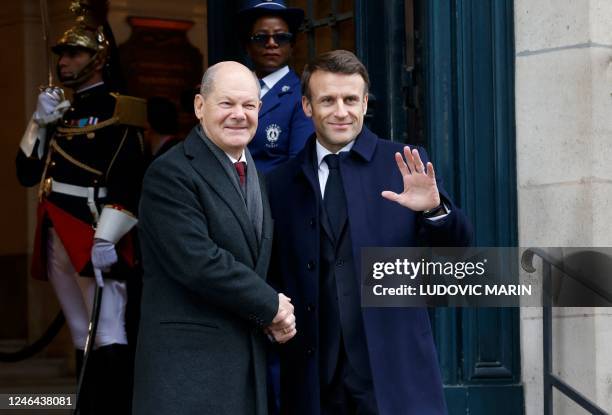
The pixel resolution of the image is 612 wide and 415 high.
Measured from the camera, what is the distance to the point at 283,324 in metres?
5.50

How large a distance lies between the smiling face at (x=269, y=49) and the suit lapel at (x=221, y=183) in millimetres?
1352

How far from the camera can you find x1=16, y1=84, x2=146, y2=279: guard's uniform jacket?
326 inches

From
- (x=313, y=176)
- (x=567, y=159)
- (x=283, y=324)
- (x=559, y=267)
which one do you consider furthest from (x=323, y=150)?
A: (x=567, y=159)

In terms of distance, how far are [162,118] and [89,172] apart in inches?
21.8

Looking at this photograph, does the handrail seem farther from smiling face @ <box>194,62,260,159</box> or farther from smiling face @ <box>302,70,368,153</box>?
smiling face @ <box>194,62,260,159</box>

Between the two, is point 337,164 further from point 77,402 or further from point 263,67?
point 77,402

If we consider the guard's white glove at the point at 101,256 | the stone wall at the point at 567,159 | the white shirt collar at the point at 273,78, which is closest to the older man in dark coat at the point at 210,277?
the white shirt collar at the point at 273,78

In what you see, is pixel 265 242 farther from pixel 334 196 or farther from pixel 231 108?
pixel 231 108

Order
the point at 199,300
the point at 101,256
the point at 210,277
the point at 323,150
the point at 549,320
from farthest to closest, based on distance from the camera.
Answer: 1. the point at 101,256
2. the point at 549,320
3. the point at 323,150
4. the point at 199,300
5. the point at 210,277

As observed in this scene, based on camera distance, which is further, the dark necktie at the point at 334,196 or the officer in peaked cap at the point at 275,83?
the officer in peaked cap at the point at 275,83

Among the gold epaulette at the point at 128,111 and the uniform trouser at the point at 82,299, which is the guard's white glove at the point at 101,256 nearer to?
the uniform trouser at the point at 82,299

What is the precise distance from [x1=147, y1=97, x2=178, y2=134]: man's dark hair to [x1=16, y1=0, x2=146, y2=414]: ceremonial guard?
0.10 meters

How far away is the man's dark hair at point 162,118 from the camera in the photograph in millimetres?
8648

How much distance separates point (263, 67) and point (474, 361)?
1.76 meters
